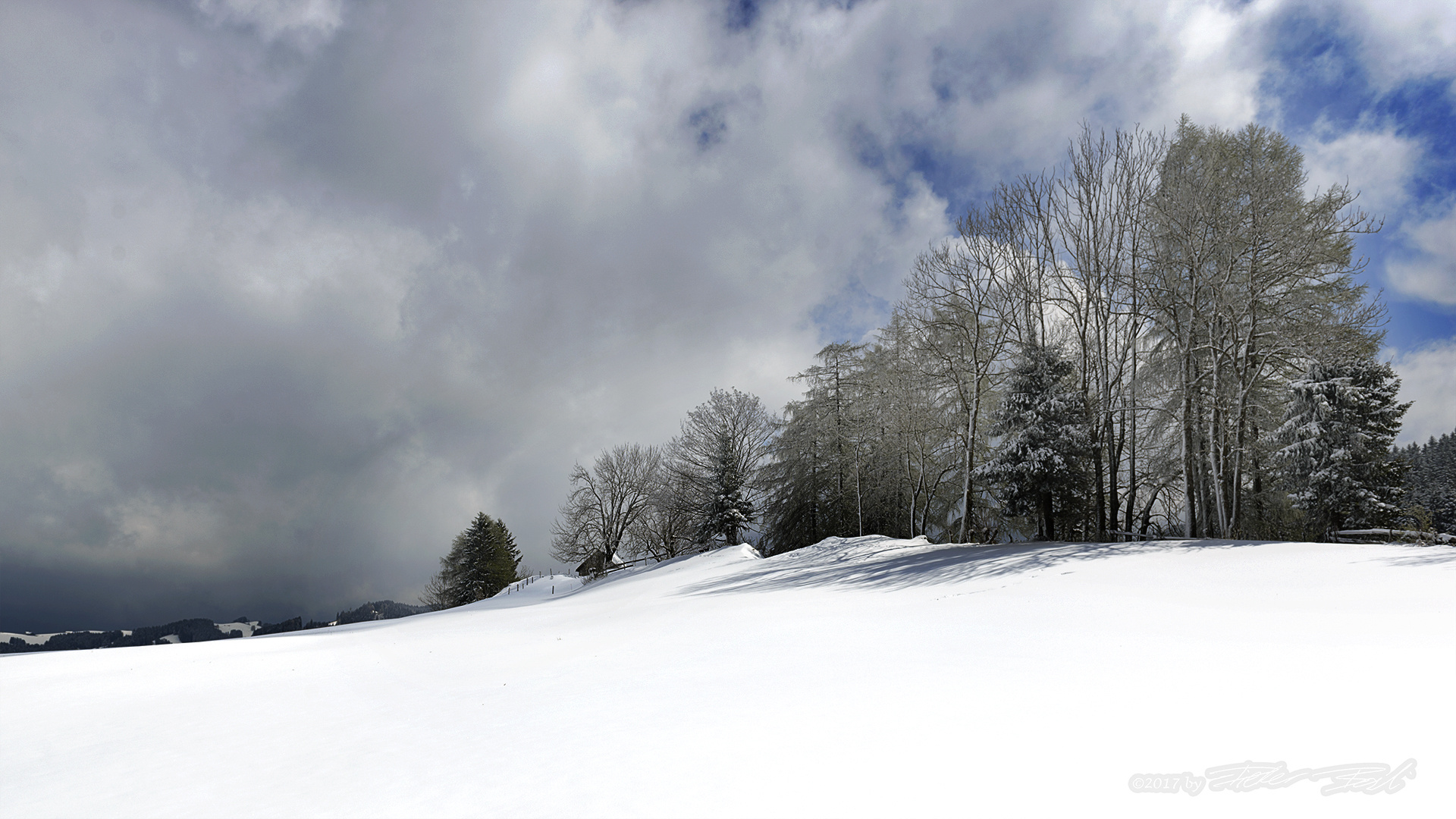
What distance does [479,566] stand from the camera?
40281 millimetres

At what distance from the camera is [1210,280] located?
14.2 meters

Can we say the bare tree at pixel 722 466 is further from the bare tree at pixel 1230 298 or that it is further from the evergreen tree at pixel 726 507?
the bare tree at pixel 1230 298

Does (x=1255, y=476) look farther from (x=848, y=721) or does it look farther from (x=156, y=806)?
(x=156, y=806)

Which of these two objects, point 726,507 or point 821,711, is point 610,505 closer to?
point 726,507

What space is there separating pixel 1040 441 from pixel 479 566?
34.9 metres

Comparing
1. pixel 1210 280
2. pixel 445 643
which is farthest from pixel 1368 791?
pixel 1210 280

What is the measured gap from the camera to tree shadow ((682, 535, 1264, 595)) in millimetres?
10688

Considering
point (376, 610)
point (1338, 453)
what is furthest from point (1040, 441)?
point (376, 610)

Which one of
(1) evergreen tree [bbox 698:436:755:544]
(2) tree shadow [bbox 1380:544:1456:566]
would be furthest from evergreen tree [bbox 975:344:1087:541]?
(1) evergreen tree [bbox 698:436:755:544]

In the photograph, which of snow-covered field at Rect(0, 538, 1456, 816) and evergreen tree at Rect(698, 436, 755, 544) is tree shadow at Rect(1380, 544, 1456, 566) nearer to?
snow-covered field at Rect(0, 538, 1456, 816)

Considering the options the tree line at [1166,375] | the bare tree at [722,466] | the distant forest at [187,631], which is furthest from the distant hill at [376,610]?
the tree line at [1166,375]

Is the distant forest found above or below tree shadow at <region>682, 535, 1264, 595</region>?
below

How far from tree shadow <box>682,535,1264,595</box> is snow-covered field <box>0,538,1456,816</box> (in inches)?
82.3

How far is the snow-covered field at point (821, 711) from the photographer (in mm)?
3000
